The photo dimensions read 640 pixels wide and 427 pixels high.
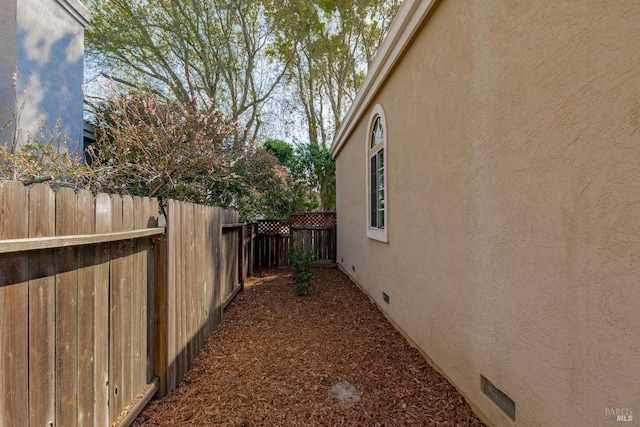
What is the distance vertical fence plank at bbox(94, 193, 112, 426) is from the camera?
172cm

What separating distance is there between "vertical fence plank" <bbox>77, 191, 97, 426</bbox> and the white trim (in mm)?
3345

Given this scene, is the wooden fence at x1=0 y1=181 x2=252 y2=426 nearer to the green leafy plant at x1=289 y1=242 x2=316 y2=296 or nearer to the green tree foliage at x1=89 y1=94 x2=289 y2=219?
the green tree foliage at x1=89 y1=94 x2=289 y2=219

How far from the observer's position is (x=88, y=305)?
166cm

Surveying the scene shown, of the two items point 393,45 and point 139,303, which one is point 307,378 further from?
point 393,45

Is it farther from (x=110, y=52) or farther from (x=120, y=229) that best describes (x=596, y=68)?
(x=110, y=52)

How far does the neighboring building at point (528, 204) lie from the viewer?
1267mm

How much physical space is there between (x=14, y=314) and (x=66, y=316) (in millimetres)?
295

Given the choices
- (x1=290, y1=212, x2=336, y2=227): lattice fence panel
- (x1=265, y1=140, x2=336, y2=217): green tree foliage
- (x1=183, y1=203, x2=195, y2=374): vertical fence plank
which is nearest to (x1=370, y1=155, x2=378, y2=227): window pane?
(x1=183, y1=203, x2=195, y2=374): vertical fence plank

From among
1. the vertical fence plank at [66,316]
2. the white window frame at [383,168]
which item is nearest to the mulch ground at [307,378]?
the vertical fence plank at [66,316]

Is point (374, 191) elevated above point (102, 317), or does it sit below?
above

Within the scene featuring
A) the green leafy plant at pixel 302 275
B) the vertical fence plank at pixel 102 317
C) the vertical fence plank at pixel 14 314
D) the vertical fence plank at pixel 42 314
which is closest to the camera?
the vertical fence plank at pixel 14 314

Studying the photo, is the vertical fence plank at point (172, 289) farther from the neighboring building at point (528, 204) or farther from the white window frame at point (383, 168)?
the white window frame at point (383, 168)

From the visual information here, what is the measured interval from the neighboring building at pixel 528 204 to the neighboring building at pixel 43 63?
5.43 m

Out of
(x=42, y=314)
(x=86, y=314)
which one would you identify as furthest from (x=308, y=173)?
(x=42, y=314)
